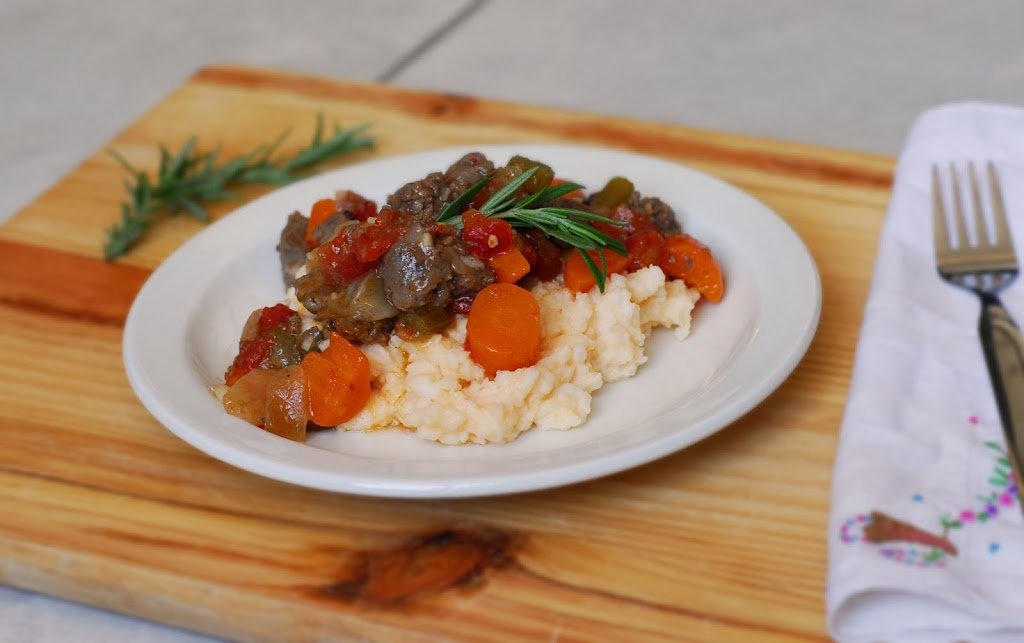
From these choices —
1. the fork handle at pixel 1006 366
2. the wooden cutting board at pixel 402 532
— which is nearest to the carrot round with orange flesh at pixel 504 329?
the wooden cutting board at pixel 402 532

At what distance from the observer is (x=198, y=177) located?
12.6 feet

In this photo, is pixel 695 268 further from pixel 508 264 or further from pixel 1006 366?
pixel 1006 366

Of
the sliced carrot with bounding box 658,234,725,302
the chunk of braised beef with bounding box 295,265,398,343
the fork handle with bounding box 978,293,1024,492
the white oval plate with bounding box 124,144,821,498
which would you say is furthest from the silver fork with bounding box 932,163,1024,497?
the chunk of braised beef with bounding box 295,265,398,343

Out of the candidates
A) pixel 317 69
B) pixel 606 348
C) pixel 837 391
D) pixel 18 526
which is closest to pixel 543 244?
pixel 606 348

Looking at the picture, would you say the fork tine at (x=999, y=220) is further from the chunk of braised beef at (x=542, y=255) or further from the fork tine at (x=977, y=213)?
the chunk of braised beef at (x=542, y=255)

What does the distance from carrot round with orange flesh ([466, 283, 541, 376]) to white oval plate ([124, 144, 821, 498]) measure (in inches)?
7.4

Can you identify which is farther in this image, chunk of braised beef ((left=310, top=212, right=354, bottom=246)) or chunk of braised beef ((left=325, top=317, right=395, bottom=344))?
chunk of braised beef ((left=310, top=212, right=354, bottom=246))

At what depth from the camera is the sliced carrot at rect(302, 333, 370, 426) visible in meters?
2.51

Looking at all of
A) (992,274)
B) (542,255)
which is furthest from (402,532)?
(992,274)

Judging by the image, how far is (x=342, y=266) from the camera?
271 cm

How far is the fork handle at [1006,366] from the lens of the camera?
7.45ft

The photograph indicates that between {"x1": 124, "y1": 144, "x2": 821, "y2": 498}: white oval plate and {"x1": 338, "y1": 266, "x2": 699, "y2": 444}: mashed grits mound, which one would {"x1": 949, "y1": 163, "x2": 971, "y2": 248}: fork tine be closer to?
{"x1": 124, "y1": 144, "x2": 821, "y2": 498}: white oval plate

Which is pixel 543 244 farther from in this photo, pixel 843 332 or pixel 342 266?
pixel 843 332

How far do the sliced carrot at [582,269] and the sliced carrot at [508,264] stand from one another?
0.56 feet
